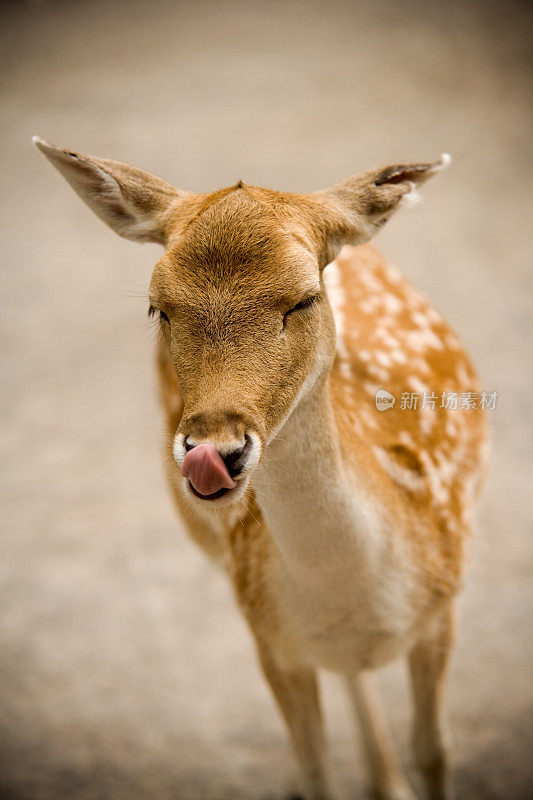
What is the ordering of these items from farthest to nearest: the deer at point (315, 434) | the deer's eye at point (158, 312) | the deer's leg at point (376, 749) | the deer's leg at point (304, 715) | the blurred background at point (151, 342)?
1. the blurred background at point (151, 342)
2. the deer's leg at point (376, 749)
3. the deer's leg at point (304, 715)
4. the deer's eye at point (158, 312)
5. the deer at point (315, 434)

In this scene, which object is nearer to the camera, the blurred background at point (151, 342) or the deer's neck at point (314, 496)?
the deer's neck at point (314, 496)

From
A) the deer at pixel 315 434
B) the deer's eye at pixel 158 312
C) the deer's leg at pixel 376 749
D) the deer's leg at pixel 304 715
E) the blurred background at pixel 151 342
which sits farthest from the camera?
the blurred background at pixel 151 342

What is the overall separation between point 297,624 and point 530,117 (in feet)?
16.9

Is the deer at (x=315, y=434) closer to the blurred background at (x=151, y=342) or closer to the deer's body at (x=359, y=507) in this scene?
the deer's body at (x=359, y=507)

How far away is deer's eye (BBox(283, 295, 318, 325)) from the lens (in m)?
1.53

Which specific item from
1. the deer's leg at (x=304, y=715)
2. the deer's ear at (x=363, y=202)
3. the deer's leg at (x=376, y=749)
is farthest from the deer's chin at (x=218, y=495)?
the deer's leg at (x=376, y=749)

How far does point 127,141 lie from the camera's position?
6.55 m

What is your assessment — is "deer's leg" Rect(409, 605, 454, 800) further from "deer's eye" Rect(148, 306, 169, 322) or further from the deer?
"deer's eye" Rect(148, 306, 169, 322)

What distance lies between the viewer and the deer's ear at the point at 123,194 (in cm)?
175

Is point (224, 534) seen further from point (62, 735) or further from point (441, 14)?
point (441, 14)

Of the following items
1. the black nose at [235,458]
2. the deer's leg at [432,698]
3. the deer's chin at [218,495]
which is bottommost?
the deer's leg at [432,698]

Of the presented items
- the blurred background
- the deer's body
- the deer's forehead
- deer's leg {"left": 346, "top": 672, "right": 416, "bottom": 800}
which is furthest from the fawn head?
deer's leg {"left": 346, "top": 672, "right": 416, "bottom": 800}

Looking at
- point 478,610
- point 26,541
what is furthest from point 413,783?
point 26,541

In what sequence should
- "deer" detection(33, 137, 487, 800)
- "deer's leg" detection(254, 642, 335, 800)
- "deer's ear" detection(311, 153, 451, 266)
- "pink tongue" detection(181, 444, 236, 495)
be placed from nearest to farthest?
"pink tongue" detection(181, 444, 236, 495), "deer" detection(33, 137, 487, 800), "deer's ear" detection(311, 153, 451, 266), "deer's leg" detection(254, 642, 335, 800)
